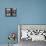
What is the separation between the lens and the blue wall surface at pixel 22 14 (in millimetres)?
3330

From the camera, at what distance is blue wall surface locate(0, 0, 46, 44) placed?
3.33m

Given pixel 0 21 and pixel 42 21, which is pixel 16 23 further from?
pixel 42 21

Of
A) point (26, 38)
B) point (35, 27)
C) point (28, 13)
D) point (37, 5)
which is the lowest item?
point (26, 38)

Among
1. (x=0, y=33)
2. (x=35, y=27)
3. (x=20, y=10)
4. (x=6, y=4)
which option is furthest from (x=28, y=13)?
(x=0, y=33)

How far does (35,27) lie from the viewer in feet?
10.6

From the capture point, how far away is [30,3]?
3332mm

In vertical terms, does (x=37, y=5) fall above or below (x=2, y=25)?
above

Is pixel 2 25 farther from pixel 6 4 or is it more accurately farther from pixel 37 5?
pixel 37 5

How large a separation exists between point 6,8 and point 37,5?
0.87 m

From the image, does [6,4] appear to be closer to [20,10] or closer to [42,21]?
[20,10]

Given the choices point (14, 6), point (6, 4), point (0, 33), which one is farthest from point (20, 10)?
point (0, 33)

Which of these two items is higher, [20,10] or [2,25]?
[20,10]

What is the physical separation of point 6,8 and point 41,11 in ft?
3.20

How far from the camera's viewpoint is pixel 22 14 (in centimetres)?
334
